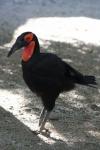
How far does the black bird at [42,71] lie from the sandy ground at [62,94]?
1.16 feet

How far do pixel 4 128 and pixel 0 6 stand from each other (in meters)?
8.41

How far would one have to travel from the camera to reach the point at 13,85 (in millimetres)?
7773

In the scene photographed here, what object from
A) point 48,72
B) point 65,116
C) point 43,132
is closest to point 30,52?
point 48,72

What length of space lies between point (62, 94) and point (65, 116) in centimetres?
84

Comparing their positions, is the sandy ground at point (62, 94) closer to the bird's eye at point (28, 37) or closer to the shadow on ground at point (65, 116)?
the shadow on ground at point (65, 116)

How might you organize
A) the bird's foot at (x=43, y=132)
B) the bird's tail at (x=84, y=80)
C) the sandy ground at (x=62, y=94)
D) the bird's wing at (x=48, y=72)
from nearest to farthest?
the bird's wing at (x=48, y=72) → the sandy ground at (x=62, y=94) → the bird's foot at (x=43, y=132) → the bird's tail at (x=84, y=80)

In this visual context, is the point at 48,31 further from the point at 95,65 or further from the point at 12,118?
the point at 12,118

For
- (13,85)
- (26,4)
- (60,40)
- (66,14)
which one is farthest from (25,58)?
(26,4)

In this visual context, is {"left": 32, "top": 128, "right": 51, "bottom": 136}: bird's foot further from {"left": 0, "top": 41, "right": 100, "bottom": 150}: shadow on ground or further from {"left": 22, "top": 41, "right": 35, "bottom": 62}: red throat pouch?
{"left": 22, "top": 41, "right": 35, "bottom": 62}: red throat pouch

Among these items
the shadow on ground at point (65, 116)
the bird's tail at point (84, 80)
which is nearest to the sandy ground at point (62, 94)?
the shadow on ground at point (65, 116)

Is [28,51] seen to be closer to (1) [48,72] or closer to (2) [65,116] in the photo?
(1) [48,72]

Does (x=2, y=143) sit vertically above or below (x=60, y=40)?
above

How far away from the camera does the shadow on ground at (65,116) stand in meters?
5.88

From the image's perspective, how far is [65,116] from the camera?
673 cm
